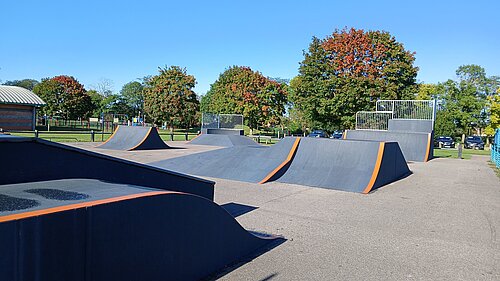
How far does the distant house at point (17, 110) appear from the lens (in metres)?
38.8

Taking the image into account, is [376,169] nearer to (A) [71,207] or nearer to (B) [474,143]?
(A) [71,207]

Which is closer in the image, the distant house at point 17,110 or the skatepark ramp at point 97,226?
the skatepark ramp at point 97,226

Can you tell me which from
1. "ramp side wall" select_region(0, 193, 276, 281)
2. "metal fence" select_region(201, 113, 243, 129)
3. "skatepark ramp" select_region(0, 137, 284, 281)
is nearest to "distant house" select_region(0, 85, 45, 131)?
"metal fence" select_region(201, 113, 243, 129)

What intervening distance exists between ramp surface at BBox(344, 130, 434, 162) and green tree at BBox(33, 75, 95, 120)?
4542 cm

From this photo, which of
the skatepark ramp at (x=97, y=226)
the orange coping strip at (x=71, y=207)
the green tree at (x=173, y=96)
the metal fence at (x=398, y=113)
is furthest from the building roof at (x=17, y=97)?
the orange coping strip at (x=71, y=207)

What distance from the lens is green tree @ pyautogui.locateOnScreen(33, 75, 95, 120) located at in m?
53.1

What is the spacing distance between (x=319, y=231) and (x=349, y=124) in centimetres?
3088

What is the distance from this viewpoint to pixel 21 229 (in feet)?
7.48

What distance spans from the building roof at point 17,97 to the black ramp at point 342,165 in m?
38.0

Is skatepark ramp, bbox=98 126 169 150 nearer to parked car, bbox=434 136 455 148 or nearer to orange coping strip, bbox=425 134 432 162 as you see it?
orange coping strip, bbox=425 134 432 162

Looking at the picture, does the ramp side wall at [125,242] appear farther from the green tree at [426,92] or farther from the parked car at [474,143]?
the green tree at [426,92]

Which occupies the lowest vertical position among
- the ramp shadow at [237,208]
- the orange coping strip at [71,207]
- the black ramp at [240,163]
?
the ramp shadow at [237,208]

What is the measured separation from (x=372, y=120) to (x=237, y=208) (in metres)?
21.0

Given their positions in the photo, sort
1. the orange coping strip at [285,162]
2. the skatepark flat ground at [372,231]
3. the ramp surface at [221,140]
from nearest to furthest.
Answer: the skatepark flat ground at [372,231] → the orange coping strip at [285,162] → the ramp surface at [221,140]
